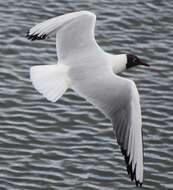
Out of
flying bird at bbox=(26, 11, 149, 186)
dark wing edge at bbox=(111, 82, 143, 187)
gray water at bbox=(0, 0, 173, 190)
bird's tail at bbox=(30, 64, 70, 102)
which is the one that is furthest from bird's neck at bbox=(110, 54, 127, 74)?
gray water at bbox=(0, 0, 173, 190)

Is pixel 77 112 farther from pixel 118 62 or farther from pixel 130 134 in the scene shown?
pixel 130 134

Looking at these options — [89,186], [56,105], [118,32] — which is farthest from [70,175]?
[118,32]

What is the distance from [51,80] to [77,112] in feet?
11.9

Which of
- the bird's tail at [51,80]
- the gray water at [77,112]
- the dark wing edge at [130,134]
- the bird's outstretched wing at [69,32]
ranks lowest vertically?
the gray water at [77,112]

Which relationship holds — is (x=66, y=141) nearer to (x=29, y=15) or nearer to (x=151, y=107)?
(x=151, y=107)

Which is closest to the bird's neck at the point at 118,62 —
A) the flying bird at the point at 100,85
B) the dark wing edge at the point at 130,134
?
the flying bird at the point at 100,85

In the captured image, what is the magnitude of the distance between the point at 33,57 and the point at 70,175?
275cm

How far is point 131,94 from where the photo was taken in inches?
345

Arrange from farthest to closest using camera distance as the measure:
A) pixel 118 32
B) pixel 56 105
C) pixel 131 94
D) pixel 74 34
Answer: pixel 118 32 < pixel 56 105 < pixel 74 34 < pixel 131 94

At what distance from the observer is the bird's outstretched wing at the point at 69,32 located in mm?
9477

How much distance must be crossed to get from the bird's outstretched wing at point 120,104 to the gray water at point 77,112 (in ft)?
7.75

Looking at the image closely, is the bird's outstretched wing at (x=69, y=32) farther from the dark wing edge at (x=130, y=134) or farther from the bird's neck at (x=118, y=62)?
the dark wing edge at (x=130, y=134)

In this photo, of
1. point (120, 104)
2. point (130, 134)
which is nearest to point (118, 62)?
point (120, 104)

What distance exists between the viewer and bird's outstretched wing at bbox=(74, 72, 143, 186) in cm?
852
